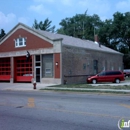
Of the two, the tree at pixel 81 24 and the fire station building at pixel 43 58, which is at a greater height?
the tree at pixel 81 24

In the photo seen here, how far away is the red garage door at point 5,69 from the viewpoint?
1409 inches

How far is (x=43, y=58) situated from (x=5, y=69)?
8.33 m

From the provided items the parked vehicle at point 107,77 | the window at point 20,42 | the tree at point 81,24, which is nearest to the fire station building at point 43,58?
the window at point 20,42

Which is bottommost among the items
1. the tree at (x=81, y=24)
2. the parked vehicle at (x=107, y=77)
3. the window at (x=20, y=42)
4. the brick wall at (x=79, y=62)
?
the parked vehicle at (x=107, y=77)

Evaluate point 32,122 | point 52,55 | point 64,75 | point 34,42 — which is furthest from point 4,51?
point 32,122

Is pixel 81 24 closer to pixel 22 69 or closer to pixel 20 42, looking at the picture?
pixel 20 42

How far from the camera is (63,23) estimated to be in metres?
83.8

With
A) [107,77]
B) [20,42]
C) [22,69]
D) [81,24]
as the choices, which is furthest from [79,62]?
[81,24]

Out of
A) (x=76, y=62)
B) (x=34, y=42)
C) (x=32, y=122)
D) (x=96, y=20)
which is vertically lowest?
(x=32, y=122)

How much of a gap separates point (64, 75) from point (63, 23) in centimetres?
5654

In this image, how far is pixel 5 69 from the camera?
1435 inches

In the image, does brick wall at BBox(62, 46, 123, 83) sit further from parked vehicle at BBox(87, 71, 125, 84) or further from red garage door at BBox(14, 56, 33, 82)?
red garage door at BBox(14, 56, 33, 82)

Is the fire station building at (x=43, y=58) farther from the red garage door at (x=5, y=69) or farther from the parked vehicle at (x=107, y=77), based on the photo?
the parked vehicle at (x=107, y=77)

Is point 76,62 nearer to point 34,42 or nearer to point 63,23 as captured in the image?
point 34,42
